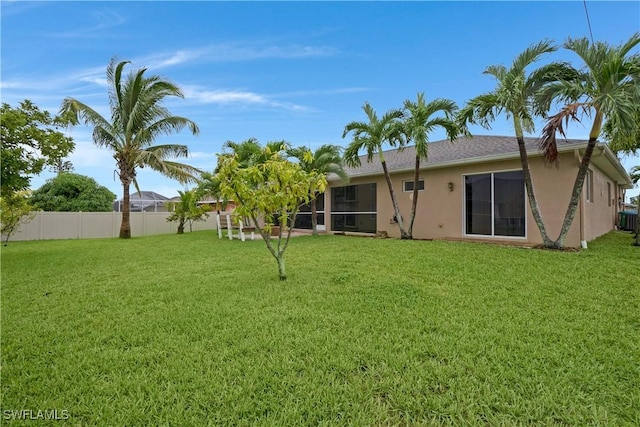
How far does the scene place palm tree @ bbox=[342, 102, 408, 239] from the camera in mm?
11516

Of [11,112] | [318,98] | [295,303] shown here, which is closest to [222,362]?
[295,303]

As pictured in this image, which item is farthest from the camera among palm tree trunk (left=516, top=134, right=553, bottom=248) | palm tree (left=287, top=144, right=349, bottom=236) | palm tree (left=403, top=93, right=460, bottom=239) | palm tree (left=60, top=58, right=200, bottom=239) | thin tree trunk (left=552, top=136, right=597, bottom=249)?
palm tree (left=60, top=58, right=200, bottom=239)

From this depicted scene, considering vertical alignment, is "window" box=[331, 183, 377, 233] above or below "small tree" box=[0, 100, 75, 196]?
below

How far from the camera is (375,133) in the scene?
1173 centimetres

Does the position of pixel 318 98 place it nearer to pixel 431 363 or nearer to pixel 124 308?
pixel 124 308

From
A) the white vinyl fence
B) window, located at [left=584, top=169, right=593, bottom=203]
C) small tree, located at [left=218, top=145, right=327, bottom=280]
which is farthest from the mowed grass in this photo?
the white vinyl fence

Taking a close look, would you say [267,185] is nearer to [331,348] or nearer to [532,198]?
[331,348]

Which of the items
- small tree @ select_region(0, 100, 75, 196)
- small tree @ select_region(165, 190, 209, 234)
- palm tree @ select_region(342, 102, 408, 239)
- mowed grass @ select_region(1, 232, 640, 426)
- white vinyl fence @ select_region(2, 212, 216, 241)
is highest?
palm tree @ select_region(342, 102, 408, 239)

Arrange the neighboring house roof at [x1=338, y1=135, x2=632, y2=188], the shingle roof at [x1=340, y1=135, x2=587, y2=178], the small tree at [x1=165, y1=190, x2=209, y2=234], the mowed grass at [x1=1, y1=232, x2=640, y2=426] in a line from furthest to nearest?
1. the small tree at [x1=165, y1=190, x2=209, y2=234]
2. the shingle roof at [x1=340, y1=135, x2=587, y2=178]
3. the neighboring house roof at [x1=338, y1=135, x2=632, y2=188]
4. the mowed grass at [x1=1, y1=232, x2=640, y2=426]

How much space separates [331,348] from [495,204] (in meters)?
9.53

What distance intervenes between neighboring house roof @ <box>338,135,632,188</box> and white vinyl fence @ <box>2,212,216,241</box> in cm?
1230

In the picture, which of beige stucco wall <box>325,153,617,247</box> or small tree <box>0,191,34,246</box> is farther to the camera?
small tree <box>0,191,34,246</box>

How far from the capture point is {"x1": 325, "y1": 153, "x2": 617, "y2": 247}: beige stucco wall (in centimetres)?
923

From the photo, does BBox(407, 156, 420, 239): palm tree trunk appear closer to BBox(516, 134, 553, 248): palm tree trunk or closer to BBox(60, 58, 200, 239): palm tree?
BBox(516, 134, 553, 248): palm tree trunk
